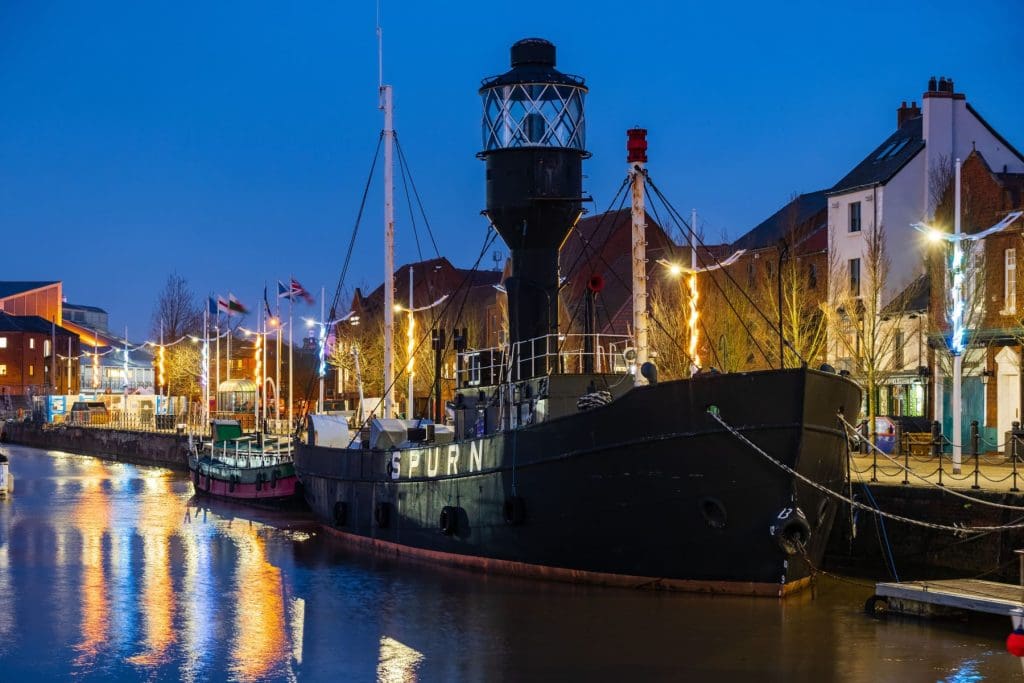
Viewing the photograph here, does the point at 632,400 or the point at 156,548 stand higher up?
the point at 632,400

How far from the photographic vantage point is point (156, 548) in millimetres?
30734

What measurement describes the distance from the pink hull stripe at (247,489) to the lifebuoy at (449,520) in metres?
12.6

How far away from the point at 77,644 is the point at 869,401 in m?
25.8

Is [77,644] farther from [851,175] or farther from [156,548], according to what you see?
[851,175]

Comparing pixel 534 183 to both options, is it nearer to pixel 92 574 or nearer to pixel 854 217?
pixel 92 574

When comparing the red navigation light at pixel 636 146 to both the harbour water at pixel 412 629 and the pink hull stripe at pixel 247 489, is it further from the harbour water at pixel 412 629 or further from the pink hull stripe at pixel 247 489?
the pink hull stripe at pixel 247 489

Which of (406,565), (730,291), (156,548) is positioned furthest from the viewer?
(730,291)

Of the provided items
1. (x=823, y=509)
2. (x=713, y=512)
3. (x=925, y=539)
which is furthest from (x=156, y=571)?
(x=925, y=539)

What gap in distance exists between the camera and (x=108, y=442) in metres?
77.0

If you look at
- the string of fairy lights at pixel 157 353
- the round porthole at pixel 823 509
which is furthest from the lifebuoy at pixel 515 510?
the string of fairy lights at pixel 157 353

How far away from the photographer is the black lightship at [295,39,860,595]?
20.5m

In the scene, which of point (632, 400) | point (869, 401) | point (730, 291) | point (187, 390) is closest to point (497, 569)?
point (632, 400)

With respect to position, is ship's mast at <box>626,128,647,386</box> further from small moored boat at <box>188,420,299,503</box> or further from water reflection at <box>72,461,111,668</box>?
small moored boat at <box>188,420,299,503</box>

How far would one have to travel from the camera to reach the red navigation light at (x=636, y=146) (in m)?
23.3
